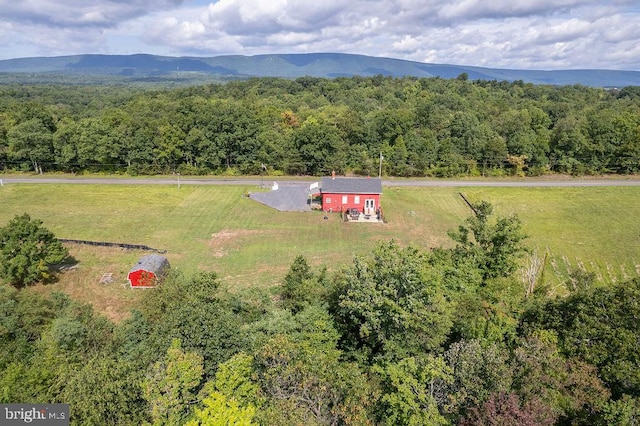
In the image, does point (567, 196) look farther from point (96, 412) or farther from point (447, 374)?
point (96, 412)

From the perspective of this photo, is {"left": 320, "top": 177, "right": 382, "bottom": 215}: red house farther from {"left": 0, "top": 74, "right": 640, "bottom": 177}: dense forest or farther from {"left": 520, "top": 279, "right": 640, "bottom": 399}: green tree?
{"left": 520, "top": 279, "right": 640, "bottom": 399}: green tree

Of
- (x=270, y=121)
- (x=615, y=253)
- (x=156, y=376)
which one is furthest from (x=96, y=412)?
(x=270, y=121)

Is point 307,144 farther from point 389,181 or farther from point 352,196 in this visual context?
point 352,196

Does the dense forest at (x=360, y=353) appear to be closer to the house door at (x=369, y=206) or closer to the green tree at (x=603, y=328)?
the green tree at (x=603, y=328)

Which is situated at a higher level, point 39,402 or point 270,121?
point 270,121

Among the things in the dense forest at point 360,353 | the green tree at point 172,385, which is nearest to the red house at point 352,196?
the dense forest at point 360,353
